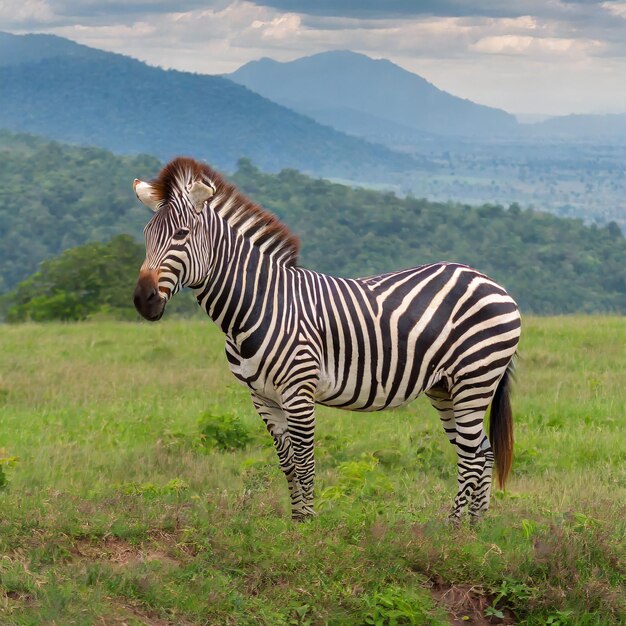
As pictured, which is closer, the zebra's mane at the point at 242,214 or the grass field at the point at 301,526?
the grass field at the point at 301,526

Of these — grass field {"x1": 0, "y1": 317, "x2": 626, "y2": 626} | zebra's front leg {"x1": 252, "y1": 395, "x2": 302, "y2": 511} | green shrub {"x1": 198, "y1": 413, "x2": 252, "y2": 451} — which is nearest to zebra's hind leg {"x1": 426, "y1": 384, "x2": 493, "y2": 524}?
grass field {"x1": 0, "y1": 317, "x2": 626, "y2": 626}

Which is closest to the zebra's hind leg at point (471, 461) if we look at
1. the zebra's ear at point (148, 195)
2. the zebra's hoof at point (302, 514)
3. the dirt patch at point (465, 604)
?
the zebra's hoof at point (302, 514)

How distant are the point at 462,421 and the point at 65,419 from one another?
593 cm

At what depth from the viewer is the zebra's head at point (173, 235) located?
6336 millimetres

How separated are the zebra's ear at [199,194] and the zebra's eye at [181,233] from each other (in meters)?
0.18

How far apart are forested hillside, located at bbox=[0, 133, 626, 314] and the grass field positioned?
48.5m

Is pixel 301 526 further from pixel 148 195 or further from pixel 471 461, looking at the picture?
pixel 148 195

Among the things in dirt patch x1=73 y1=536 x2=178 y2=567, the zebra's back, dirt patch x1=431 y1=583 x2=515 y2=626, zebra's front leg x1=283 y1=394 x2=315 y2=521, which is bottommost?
dirt patch x1=431 y1=583 x2=515 y2=626

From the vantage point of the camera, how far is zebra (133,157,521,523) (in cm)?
664

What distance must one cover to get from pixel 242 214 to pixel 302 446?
1.68m

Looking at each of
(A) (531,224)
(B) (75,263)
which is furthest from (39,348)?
(A) (531,224)

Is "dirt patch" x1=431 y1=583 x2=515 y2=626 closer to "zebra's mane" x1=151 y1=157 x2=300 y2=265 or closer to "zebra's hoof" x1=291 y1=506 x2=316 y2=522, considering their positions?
"zebra's hoof" x1=291 y1=506 x2=316 y2=522

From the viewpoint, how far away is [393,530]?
6.10 metres

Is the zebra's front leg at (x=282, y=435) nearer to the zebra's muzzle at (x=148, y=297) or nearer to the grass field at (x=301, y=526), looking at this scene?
the grass field at (x=301, y=526)
